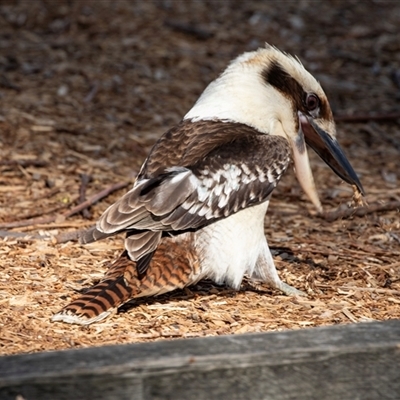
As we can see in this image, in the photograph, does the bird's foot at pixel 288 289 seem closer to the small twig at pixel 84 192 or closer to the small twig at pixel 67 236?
the small twig at pixel 67 236

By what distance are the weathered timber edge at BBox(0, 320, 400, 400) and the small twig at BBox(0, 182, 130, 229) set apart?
2.78 metres

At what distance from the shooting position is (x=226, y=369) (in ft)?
10.0

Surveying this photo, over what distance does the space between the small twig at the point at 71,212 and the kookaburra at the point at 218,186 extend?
1133 millimetres

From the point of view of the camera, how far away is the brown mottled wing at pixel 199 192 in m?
4.51

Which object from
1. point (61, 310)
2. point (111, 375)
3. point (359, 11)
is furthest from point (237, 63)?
point (359, 11)

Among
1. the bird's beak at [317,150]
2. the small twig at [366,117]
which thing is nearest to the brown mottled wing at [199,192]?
the bird's beak at [317,150]

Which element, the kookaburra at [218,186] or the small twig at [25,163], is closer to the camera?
the kookaburra at [218,186]

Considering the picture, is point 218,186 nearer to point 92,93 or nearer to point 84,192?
point 84,192

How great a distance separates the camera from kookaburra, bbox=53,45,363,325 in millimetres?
4516

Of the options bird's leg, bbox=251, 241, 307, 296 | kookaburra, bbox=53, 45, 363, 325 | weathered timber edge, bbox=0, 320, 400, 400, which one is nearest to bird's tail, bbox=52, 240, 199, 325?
kookaburra, bbox=53, 45, 363, 325

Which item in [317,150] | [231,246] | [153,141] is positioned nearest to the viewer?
[231,246]

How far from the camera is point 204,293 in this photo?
4.99 metres

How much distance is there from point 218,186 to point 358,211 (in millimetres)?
1874

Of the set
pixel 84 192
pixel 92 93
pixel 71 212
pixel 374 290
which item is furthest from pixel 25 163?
pixel 374 290
